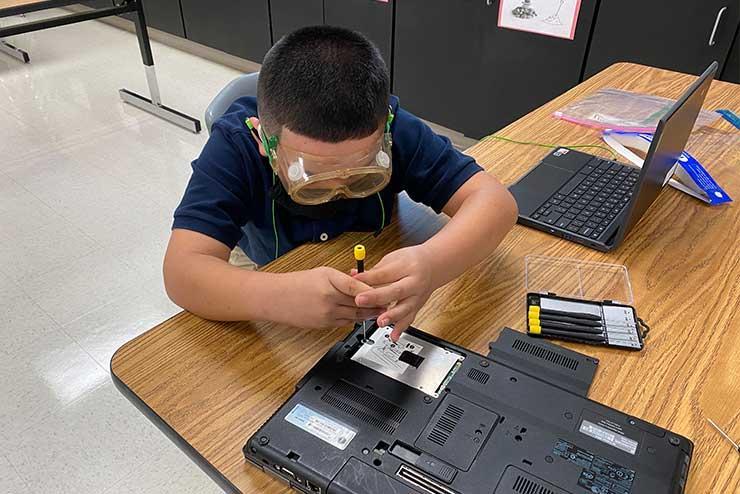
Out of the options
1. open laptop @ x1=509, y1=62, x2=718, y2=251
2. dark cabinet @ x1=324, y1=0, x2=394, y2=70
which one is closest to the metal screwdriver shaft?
open laptop @ x1=509, y1=62, x2=718, y2=251

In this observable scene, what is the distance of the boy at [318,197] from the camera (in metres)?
0.70

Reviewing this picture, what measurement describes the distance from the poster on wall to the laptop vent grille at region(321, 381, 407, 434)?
2.01m

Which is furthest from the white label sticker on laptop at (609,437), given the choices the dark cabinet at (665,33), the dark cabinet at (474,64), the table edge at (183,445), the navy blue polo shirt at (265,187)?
the dark cabinet at (474,64)

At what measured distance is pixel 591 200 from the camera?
1.00 m

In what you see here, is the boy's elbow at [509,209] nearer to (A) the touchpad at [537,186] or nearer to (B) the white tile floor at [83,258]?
(A) the touchpad at [537,186]

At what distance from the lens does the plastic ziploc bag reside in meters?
1.26

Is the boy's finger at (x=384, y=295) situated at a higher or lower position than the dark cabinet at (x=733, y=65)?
higher

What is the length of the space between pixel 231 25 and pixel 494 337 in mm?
3260

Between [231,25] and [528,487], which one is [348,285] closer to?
[528,487]

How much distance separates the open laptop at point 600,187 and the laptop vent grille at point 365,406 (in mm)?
479

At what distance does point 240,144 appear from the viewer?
895 millimetres

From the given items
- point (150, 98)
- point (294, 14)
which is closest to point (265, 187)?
point (294, 14)

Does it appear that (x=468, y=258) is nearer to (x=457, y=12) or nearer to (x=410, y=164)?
(x=410, y=164)

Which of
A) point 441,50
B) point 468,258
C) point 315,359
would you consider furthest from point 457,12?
point 315,359
